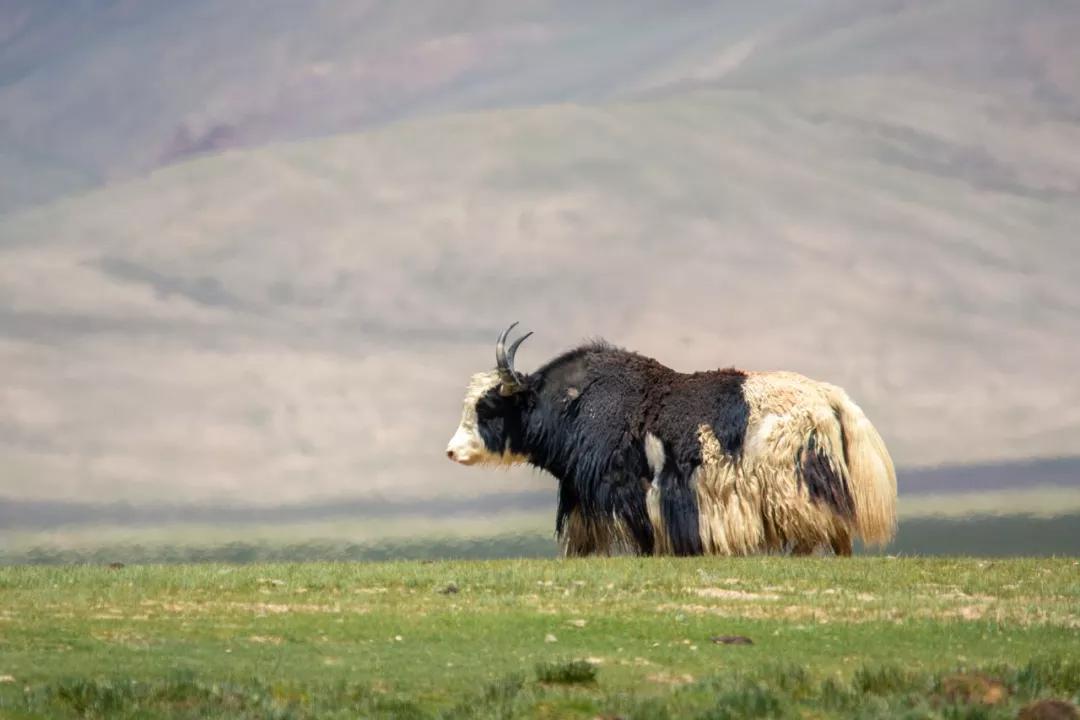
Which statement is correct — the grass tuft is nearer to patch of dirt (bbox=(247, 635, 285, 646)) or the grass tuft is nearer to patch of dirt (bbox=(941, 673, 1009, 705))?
patch of dirt (bbox=(941, 673, 1009, 705))

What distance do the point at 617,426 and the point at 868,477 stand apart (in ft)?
14.8

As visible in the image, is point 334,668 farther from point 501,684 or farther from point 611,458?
point 611,458

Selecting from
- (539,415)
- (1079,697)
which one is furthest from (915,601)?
(539,415)

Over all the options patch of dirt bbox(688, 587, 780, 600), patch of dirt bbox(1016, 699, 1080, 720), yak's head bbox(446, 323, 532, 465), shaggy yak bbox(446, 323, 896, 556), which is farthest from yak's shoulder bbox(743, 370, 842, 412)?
patch of dirt bbox(1016, 699, 1080, 720)

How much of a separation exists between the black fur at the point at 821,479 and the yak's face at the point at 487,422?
567 centimetres

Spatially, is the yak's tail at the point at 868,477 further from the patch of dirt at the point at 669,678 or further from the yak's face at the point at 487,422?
the patch of dirt at the point at 669,678

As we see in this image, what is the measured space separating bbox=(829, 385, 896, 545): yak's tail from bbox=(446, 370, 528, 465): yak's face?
6014 mm

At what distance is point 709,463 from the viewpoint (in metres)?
27.5

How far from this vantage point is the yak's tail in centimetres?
2762

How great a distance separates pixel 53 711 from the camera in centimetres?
1255

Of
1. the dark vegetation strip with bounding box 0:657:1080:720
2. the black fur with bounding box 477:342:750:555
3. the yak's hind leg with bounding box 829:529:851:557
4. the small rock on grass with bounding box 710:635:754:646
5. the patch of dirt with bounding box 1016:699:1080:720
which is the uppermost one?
the black fur with bounding box 477:342:750:555

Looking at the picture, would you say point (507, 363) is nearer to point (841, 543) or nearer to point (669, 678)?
point (841, 543)

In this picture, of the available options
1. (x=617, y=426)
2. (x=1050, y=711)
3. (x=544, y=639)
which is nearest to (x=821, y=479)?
(x=617, y=426)

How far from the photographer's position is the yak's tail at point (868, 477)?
2762 cm
